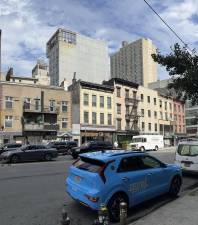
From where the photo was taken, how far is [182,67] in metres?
14.2

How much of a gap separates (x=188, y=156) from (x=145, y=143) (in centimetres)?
3378

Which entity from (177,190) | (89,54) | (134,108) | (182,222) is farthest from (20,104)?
(89,54)

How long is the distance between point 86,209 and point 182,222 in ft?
Answer: 8.97

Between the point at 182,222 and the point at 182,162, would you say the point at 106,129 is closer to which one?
the point at 182,162

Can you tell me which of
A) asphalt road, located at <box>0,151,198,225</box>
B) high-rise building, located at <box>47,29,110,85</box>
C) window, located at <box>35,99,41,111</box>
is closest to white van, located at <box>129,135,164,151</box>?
window, located at <box>35,99,41,111</box>

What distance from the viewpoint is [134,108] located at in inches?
2493

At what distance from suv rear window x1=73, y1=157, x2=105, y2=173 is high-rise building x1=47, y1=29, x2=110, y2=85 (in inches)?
3496

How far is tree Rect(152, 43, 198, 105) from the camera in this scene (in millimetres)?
13625

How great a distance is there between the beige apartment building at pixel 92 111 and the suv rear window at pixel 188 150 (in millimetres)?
37606

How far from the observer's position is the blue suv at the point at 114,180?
7.56m

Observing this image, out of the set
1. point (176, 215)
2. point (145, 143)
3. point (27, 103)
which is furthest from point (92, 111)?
point (176, 215)

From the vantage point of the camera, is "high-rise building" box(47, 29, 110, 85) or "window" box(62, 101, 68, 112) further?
"high-rise building" box(47, 29, 110, 85)

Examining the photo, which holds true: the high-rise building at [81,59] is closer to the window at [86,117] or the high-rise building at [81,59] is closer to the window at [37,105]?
the window at [86,117]

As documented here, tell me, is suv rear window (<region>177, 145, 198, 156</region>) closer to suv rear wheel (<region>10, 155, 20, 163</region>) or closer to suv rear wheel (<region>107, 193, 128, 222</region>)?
suv rear wheel (<region>107, 193, 128, 222</region>)
